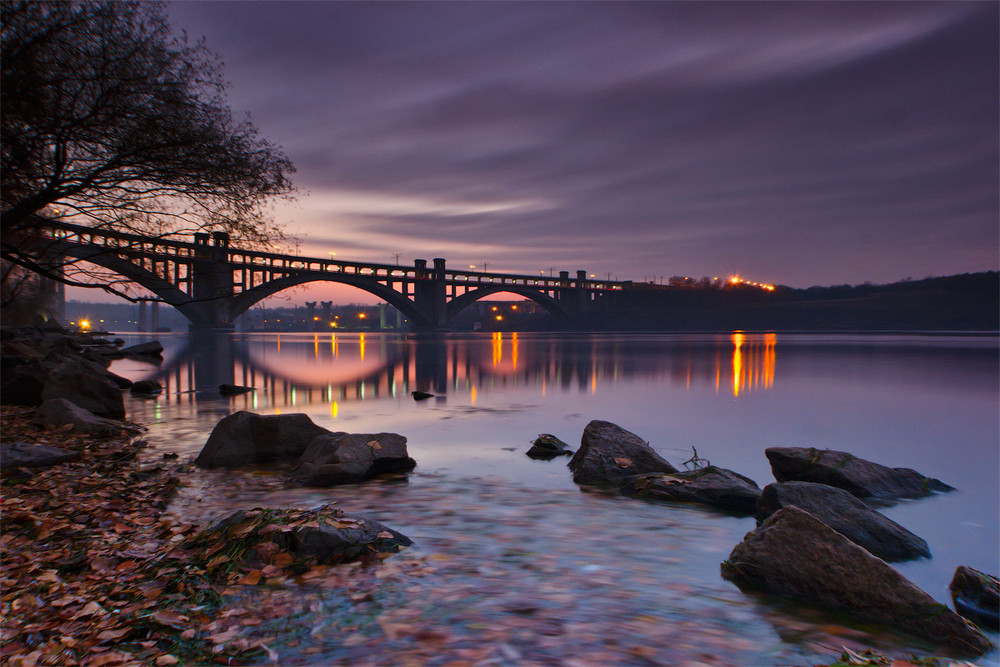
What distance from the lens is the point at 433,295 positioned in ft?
338

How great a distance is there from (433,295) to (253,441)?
95.6 m

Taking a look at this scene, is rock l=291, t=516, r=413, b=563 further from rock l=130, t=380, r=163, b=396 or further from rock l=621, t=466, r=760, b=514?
rock l=130, t=380, r=163, b=396

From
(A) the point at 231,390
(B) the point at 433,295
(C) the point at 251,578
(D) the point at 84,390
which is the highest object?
(B) the point at 433,295

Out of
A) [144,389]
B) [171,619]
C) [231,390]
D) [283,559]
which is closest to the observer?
[171,619]

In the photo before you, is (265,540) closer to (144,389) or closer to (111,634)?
(111,634)

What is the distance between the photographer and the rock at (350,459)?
696cm

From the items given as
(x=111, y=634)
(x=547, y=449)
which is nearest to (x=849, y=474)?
(x=547, y=449)

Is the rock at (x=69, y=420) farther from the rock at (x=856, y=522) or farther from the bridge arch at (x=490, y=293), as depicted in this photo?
the bridge arch at (x=490, y=293)

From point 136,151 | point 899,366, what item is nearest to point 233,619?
point 136,151

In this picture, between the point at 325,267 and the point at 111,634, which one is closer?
the point at 111,634

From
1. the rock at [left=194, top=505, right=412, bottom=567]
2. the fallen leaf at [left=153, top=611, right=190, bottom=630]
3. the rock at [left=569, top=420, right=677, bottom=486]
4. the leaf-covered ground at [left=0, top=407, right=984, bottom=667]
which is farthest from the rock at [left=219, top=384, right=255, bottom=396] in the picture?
the fallen leaf at [left=153, top=611, right=190, bottom=630]

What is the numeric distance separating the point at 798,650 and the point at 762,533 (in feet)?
3.62

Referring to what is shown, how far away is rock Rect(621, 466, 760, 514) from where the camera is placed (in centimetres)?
610

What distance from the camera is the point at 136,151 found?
28.9ft
